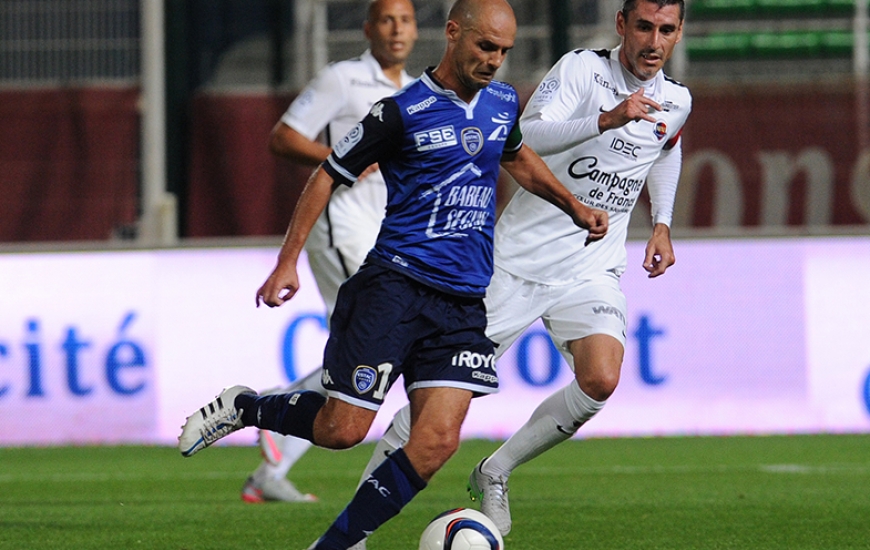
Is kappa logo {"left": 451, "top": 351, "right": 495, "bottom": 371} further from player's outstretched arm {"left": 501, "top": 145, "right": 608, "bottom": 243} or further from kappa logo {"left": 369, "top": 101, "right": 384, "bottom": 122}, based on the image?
kappa logo {"left": 369, "top": 101, "right": 384, "bottom": 122}

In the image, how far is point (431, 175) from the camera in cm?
448

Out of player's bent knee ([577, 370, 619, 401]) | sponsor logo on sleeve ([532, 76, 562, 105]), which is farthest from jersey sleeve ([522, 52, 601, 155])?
player's bent knee ([577, 370, 619, 401])

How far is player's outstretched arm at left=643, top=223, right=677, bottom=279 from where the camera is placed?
5328 millimetres

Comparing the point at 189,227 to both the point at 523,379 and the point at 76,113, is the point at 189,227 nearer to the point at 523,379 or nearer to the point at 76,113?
the point at 76,113

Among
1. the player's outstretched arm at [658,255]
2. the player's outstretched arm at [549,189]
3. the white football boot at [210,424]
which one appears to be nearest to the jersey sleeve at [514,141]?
the player's outstretched arm at [549,189]

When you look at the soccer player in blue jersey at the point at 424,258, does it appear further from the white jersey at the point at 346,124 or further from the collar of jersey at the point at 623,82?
the white jersey at the point at 346,124

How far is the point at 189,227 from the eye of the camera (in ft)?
38.4

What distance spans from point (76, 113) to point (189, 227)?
142 cm

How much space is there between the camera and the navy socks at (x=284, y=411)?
459 centimetres

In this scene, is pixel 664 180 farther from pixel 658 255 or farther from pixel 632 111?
pixel 632 111

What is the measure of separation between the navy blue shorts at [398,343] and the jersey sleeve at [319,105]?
2.10m

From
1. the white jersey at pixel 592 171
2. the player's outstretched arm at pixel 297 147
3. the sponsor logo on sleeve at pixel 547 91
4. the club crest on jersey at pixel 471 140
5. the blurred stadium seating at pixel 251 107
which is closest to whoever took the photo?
the club crest on jersey at pixel 471 140

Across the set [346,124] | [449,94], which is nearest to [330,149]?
[346,124]

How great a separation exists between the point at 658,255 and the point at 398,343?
1361 millimetres
